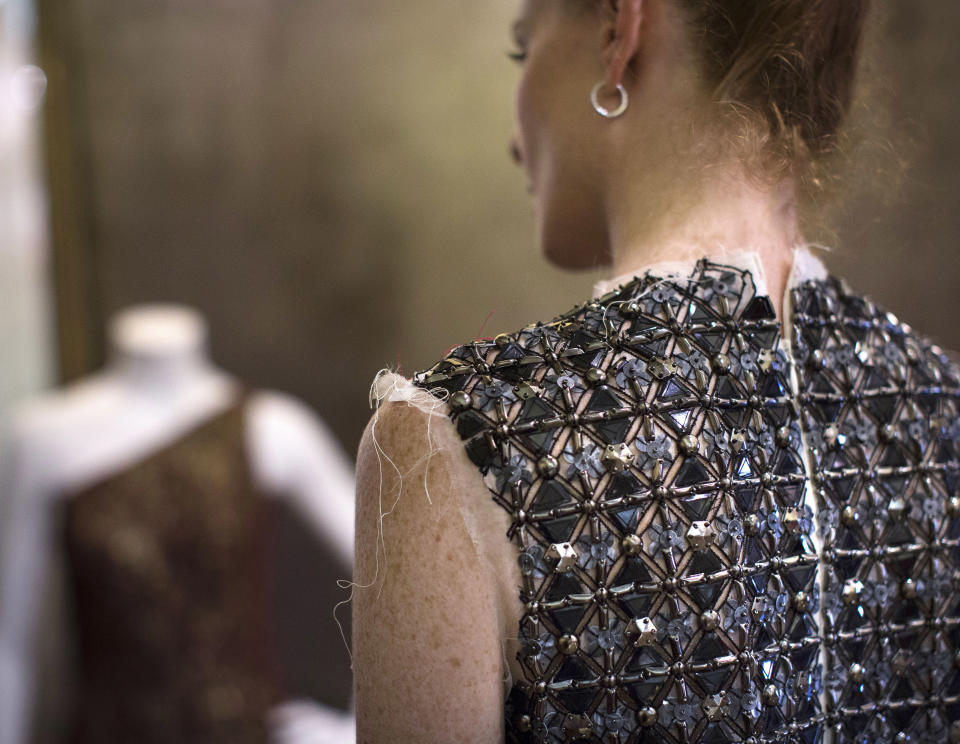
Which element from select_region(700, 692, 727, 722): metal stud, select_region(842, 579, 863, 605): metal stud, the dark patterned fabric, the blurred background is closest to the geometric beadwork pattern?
select_region(842, 579, 863, 605): metal stud

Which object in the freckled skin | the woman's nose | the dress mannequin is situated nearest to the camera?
the freckled skin

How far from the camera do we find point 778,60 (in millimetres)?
705

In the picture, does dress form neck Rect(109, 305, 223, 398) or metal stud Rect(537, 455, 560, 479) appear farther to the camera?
dress form neck Rect(109, 305, 223, 398)

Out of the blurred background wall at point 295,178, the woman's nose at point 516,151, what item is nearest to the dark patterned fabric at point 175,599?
the blurred background wall at point 295,178

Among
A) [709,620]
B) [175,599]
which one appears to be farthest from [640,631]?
[175,599]

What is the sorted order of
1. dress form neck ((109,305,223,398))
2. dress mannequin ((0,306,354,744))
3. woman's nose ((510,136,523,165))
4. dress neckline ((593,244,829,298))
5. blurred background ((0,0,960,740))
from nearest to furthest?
dress neckline ((593,244,829,298))
woman's nose ((510,136,523,165))
dress mannequin ((0,306,354,744))
dress form neck ((109,305,223,398))
blurred background ((0,0,960,740))

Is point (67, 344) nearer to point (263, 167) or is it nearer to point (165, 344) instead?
point (263, 167)

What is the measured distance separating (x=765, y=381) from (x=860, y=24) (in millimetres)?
328

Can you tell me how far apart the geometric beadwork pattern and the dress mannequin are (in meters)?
1.27

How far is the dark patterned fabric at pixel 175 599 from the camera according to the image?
5.69ft

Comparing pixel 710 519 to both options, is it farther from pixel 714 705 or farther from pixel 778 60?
pixel 778 60

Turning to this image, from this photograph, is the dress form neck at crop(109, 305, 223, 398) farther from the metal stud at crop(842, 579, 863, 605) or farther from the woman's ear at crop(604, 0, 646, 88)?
the metal stud at crop(842, 579, 863, 605)

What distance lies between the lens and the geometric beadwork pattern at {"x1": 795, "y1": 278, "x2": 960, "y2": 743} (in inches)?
28.1

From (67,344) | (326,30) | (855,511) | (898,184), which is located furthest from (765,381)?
(67,344)
